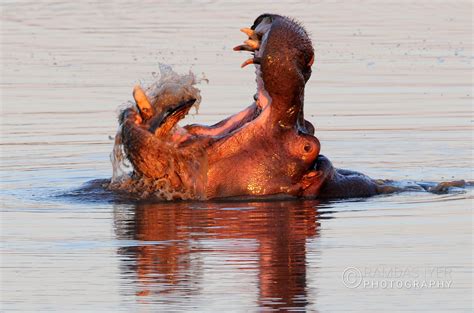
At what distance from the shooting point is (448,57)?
66.5ft

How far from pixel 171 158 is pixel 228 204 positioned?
0.50 m

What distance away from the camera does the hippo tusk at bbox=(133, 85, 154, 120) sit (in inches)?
424

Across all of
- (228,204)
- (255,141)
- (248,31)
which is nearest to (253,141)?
(255,141)

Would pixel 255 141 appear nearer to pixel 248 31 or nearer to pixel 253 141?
pixel 253 141

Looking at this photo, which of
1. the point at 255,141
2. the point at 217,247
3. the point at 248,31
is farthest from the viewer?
the point at 255,141

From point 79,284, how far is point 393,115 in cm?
783

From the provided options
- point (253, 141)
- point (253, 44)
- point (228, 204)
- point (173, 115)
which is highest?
point (253, 44)

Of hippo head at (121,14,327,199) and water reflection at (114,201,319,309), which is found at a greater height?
hippo head at (121,14,327,199)

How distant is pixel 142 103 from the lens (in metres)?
10.9

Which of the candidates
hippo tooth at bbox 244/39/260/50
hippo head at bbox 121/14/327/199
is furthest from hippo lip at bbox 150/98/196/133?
hippo tooth at bbox 244/39/260/50

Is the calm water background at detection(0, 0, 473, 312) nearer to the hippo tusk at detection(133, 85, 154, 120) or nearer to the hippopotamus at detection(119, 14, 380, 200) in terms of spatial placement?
the hippopotamus at detection(119, 14, 380, 200)

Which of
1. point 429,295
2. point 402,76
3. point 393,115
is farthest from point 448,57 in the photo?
point 429,295

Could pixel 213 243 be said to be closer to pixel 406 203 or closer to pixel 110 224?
pixel 110 224

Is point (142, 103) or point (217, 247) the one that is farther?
point (142, 103)
